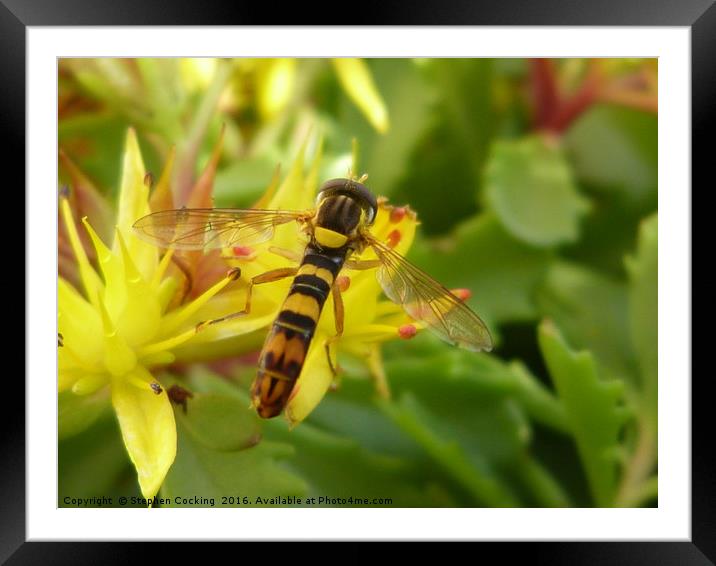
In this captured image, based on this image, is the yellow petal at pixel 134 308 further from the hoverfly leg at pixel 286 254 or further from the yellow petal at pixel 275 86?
the yellow petal at pixel 275 86

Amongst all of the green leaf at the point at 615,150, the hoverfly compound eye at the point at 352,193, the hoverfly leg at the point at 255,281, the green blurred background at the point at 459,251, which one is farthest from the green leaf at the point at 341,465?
the green leaf at the point at 615,150

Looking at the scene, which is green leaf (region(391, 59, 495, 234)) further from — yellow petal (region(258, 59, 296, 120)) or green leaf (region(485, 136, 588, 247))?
yellow petal (region(258, 59, 296, 120))

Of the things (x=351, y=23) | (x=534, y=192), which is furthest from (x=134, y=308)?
(x=534, y=192)

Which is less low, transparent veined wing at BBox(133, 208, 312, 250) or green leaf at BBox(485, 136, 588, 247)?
green leaf at BBox(485, 136, 588, 247)

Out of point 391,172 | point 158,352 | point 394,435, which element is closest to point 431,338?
point 394,435

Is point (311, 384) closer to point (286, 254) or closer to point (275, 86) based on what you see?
Result: point (286, 254)

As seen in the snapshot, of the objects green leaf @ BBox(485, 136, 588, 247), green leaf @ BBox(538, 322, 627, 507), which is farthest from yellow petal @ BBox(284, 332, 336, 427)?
green leaf @ BBox(485, 136, 588, 247)
